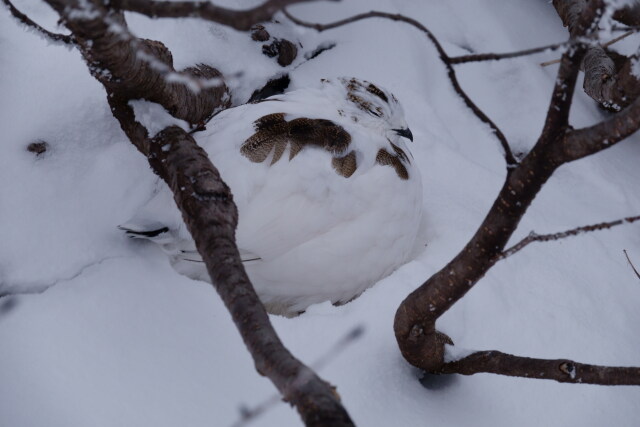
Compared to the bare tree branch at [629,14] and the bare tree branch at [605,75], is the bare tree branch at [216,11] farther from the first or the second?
the bare tree branch at [629,14]

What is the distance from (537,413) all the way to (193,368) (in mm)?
664

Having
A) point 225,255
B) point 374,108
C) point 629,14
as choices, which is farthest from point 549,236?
point 629,14

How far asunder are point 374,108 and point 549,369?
1.01 meters

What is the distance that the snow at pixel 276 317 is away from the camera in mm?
1186

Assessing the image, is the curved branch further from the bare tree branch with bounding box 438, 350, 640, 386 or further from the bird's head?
the bird's head

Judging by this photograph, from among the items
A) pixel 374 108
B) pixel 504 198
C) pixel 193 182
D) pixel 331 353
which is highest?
pixel 374 108

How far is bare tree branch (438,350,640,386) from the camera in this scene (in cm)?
106

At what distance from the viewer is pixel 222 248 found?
3.26ft

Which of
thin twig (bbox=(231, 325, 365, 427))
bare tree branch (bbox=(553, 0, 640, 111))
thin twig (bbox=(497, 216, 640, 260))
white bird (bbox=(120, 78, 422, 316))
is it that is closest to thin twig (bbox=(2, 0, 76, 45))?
white bird (bbox=(120, 78, 422, 316))

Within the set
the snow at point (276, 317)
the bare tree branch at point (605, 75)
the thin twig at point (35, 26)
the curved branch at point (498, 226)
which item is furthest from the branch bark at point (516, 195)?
the bare tree branch at point (605, 75)

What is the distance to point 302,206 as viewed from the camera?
158 centimetres

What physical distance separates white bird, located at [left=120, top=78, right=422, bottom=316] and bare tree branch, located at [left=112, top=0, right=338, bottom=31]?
736 mm

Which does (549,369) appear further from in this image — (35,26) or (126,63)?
(35,26)

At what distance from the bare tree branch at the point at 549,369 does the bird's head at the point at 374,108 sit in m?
0.85
